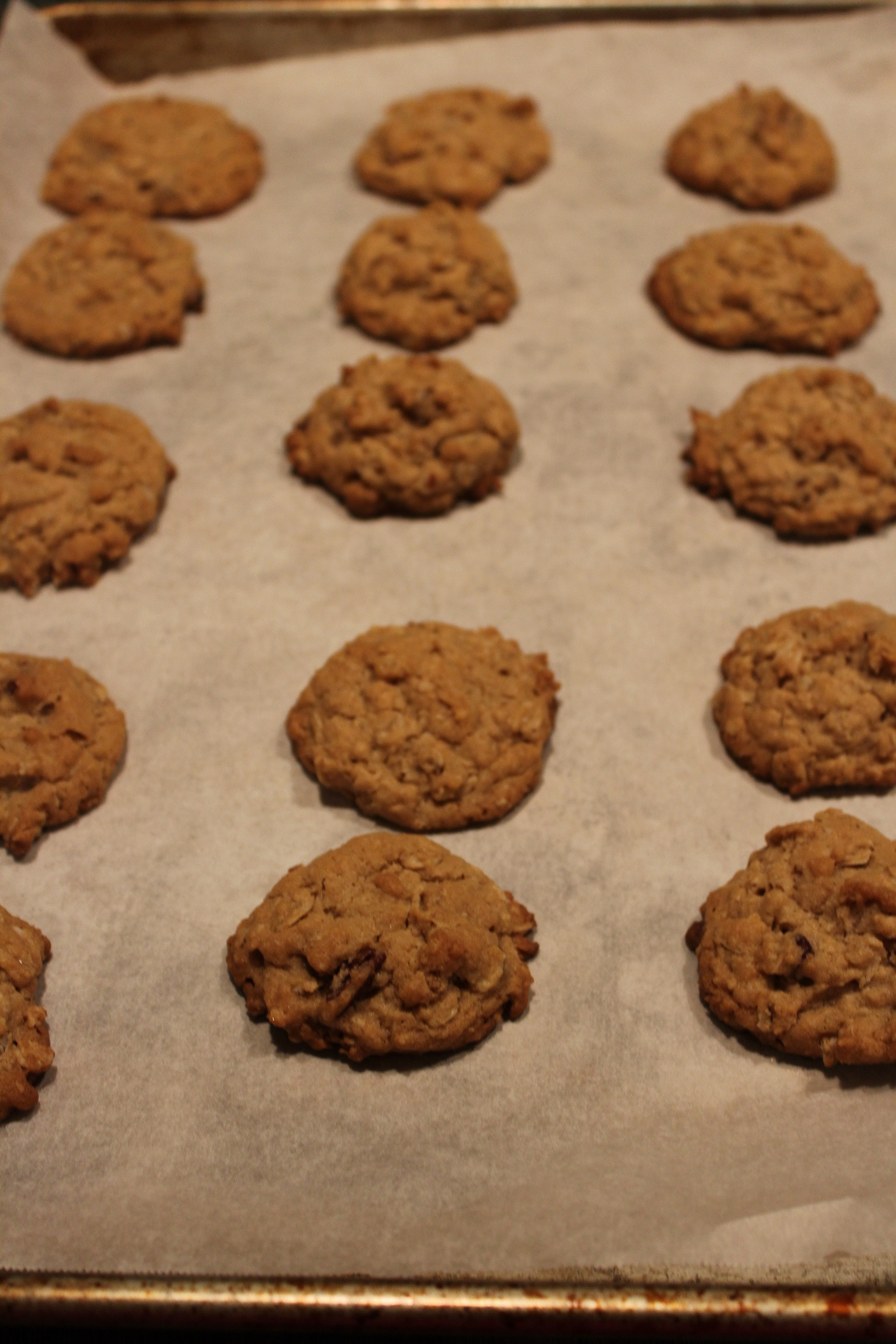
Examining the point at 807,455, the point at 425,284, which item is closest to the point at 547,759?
the point at 807,455

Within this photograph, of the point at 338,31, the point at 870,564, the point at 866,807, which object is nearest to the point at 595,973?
Answer: the point at 866,807

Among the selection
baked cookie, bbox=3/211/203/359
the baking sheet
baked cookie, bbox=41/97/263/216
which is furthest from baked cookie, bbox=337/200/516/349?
baked cookie, bbox=41/97/263/216

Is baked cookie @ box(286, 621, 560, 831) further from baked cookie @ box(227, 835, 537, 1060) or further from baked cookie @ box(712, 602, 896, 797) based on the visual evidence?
baked cookie @ box(712, 602, 896, 797)

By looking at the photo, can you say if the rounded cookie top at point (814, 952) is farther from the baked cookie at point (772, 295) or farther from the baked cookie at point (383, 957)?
the baked cookie at point (772, 295)

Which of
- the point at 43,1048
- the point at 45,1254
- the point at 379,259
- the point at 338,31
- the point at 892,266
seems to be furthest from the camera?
the point at 338,31

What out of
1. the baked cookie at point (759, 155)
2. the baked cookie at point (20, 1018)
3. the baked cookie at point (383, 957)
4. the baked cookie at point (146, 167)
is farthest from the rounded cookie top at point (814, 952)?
the baked cookie at point (146, 167)

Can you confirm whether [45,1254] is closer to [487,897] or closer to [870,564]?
[487,897]
